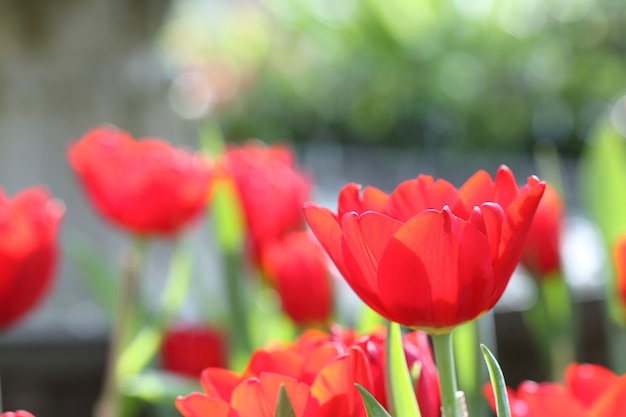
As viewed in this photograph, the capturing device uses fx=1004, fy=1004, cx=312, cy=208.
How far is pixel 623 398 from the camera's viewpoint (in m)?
0.39

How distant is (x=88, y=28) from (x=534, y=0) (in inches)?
172

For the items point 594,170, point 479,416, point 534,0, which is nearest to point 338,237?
point 479,416

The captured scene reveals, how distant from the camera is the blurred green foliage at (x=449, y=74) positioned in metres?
5.61

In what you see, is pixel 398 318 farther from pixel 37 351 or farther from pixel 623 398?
pixel 37 351

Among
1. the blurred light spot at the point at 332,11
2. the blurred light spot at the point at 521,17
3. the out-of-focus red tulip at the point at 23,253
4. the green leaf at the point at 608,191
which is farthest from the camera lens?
the blurred light spot at the point at 332,11

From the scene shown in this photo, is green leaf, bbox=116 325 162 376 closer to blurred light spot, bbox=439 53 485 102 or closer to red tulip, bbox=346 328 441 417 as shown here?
red tulip, bbox=346 328 441 417

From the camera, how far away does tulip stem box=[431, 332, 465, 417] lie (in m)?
0.36

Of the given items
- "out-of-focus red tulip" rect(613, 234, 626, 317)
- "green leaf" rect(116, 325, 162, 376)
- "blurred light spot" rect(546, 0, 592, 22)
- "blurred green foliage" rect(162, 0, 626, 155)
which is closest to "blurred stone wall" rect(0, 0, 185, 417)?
"green leaf" rect(116, 325, 162, 376)

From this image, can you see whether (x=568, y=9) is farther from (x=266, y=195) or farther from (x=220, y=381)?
(x=220, y=381)

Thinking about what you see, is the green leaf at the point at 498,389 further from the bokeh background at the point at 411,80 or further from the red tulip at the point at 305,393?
the bokeh background at the point at 411,80

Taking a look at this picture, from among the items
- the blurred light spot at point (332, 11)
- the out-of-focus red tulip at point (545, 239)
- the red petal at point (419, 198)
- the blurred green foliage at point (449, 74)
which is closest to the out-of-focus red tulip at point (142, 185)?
the out-of-focus red tulip at point (545, 239)

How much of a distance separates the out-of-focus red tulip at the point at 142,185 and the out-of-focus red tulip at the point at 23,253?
6.0 inches

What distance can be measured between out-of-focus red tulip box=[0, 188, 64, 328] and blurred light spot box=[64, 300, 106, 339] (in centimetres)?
106

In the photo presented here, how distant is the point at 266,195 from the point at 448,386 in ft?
1.63
